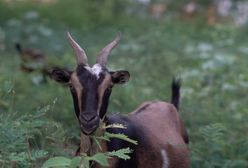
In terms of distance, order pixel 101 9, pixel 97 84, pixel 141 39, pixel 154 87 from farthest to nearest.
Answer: pixel 101 9, pixel 141 39, pixel 154 87, pixel 97 84

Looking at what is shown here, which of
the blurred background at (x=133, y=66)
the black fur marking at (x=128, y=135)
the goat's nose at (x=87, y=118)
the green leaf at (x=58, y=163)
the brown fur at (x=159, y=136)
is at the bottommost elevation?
the blurred background at (x=133, y=66)

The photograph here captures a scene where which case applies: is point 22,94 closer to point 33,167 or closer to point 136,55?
point 136,55


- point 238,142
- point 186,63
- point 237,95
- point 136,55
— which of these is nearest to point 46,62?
point 136,55

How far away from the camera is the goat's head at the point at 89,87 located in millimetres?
6254

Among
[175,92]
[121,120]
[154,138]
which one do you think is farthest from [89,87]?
[175,92]

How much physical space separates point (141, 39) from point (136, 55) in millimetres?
330

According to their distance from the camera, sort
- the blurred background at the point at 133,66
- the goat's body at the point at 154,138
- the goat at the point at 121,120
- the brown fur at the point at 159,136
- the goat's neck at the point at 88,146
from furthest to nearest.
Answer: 1. the blurred background at the point at 133,66
2. the brown fur at the point at 159,136
3. the goat's body at the point at 154,138
4. the goat's neck at the point at 88,146
5. the goat at the point at 121,120

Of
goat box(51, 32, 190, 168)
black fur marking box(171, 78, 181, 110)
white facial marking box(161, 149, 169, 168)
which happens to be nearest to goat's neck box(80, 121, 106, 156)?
goat box(51, 32, 190, 168)

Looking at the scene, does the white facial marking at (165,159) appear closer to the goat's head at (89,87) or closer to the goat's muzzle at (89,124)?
the goat's head at (89,87)

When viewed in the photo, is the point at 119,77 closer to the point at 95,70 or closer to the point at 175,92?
the point at 95,70

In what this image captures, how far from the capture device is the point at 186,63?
607 inches

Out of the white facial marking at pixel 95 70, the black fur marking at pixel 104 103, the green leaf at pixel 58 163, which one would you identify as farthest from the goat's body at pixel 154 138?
the green leaf at pixel 58 163

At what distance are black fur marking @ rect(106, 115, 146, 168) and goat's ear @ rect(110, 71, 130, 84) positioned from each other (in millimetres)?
323

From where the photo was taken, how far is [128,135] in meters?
6.90
